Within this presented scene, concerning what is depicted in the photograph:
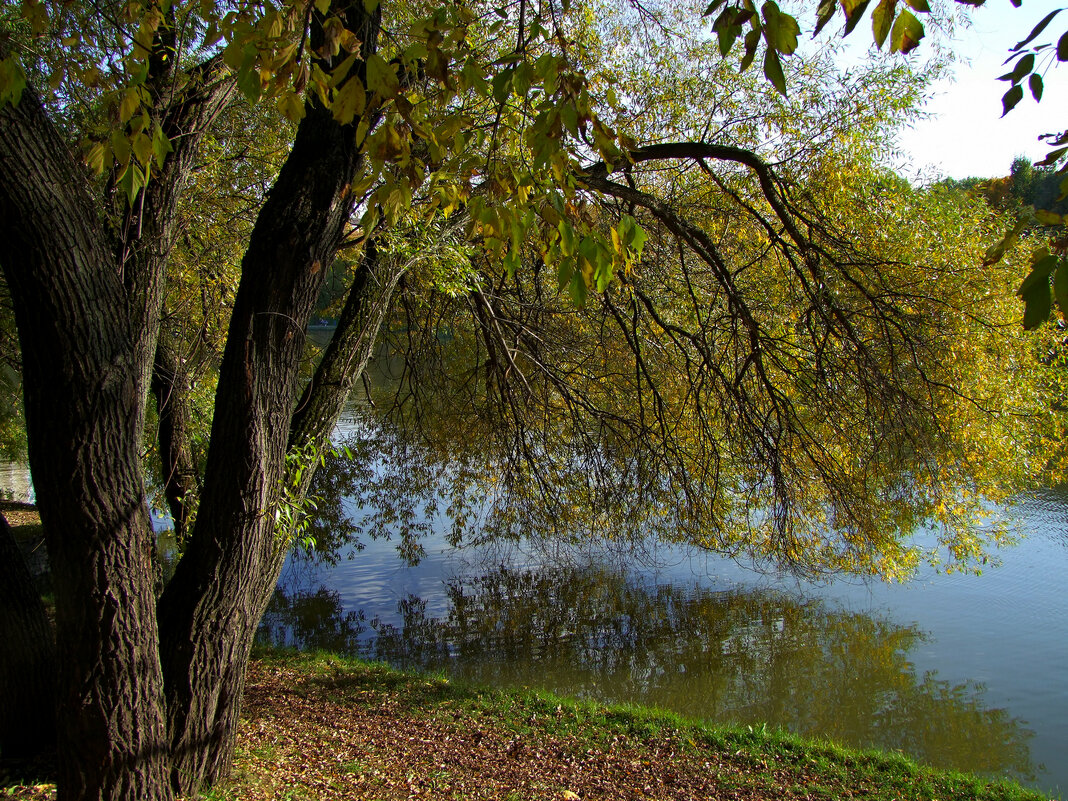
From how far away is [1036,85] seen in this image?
162 cm

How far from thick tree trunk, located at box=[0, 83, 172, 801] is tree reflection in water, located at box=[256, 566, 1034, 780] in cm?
588

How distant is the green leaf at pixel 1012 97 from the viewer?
5.45 ft

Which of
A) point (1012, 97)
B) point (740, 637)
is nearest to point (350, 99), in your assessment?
point (1012, 97)

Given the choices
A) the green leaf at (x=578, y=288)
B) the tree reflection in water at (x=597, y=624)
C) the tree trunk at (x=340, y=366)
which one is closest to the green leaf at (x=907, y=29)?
the green leaf at (x=578, y=288)

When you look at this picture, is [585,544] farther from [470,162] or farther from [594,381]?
[470,162]

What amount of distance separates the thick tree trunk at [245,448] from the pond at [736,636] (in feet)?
17.3

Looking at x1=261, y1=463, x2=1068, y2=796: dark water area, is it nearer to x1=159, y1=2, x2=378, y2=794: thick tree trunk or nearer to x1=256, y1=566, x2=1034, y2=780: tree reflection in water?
x1=256, y1=566, x2=1034, y2=780: tree reflection in water

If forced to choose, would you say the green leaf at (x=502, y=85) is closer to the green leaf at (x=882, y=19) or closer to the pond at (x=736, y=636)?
the green leaf at (x=882, y=19)

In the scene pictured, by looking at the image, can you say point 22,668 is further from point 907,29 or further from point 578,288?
point 907,29

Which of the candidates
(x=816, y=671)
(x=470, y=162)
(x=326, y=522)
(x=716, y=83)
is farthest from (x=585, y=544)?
(x=470, y=162)

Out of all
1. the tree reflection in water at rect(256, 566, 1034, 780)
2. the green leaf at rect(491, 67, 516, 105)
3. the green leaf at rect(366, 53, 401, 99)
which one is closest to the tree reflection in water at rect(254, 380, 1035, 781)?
the tree reflection in water at rect(256, 566, 1034, 780)

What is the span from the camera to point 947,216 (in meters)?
10.4

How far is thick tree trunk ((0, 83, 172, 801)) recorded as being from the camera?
118 inches

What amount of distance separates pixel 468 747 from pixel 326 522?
24.9 ft
